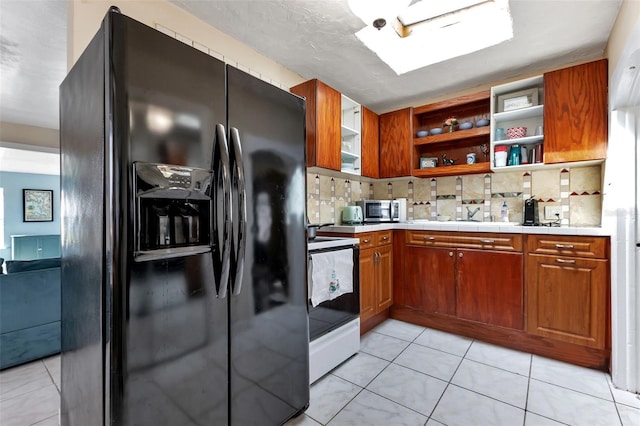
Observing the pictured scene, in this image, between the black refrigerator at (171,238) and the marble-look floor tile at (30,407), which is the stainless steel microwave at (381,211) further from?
the marble-look floor tile at (30,407)

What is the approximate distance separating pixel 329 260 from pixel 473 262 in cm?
138

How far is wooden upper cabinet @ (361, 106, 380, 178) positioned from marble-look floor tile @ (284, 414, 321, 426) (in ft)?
7.34

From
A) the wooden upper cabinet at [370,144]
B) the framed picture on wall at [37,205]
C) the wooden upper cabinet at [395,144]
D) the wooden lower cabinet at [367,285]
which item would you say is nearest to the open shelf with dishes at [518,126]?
the wooden upper cabinet at [395,144]

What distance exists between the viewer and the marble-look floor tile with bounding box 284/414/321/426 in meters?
1.51

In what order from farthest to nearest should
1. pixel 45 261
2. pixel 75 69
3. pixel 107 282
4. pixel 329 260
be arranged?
pixel 45 261, pixel 329 260, pixel 75 69, pixel 107 282

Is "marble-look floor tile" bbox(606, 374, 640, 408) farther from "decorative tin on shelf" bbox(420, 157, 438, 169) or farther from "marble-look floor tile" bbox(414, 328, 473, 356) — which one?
"decorative tin on shelf" bbox(420, 157, 438, 169)

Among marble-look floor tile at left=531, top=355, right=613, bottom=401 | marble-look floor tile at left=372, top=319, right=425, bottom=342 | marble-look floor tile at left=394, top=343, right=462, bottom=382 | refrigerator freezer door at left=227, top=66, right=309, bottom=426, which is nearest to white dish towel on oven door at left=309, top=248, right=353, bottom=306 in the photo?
refrigerator freezer door at left=227, top=66, right=309, bottom=426

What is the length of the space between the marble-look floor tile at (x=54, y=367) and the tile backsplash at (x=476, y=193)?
7.40ft

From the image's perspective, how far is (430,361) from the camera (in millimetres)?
2146

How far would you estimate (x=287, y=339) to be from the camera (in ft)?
4.78

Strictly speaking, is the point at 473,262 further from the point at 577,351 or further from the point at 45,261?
the point at 45,261

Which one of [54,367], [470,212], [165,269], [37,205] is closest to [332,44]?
[165,269]

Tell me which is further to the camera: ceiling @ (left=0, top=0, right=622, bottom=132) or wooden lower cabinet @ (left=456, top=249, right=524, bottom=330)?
wooden lower cabinet @ (left=456, top=249, right=524, bottom=330)

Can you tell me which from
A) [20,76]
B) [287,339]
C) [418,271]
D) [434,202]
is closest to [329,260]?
[287,339]
